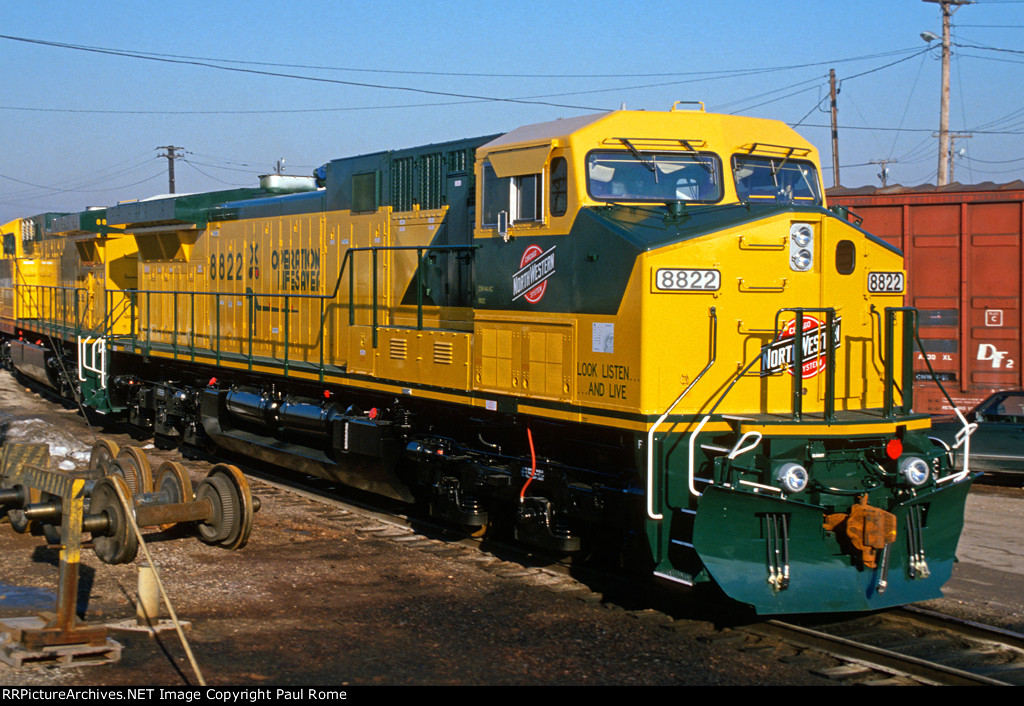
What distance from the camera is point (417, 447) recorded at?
941cm

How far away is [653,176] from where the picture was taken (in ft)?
25.5

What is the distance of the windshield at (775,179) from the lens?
798 centimetres

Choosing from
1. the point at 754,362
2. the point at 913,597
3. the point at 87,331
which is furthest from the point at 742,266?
the point at 87,331

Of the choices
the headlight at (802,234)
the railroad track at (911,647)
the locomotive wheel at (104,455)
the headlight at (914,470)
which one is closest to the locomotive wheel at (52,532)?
the locomotive wheel at (104,455)

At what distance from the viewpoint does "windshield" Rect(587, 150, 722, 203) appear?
757 centimetres

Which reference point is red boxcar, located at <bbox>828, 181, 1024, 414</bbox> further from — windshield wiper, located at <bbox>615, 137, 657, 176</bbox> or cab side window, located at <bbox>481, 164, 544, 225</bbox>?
cab side window, located at <bbox>481, 164, 544, 225</bbox>

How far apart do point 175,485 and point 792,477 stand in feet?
Result: 18.8

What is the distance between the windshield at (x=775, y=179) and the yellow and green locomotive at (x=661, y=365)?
0.02 metres

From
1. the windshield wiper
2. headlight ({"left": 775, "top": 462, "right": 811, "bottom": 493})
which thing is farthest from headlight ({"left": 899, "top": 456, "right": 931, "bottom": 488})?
the windshield wiper

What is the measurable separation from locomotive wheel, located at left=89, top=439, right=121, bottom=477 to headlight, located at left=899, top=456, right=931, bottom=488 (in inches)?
293

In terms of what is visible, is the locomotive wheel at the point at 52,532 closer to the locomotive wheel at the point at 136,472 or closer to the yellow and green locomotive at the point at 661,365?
the locomotive wheel at the point at 136,472

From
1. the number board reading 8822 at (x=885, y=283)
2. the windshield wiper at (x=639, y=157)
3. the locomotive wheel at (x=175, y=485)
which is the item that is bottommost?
the locomotive wheel at (x=175, y=485)

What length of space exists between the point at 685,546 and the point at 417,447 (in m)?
3.38

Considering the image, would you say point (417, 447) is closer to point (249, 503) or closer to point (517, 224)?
point (249, 503)
